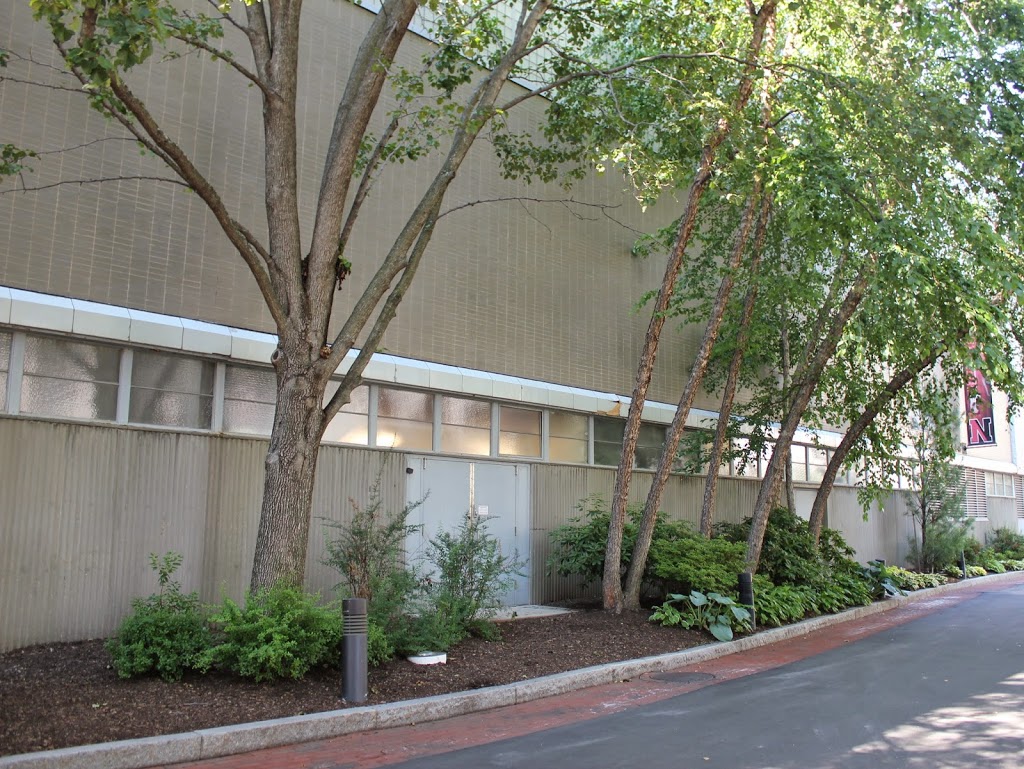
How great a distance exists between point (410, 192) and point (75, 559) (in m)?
7.17

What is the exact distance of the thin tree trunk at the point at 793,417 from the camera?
14.5 metres

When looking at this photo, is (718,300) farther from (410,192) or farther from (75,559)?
(75,559)

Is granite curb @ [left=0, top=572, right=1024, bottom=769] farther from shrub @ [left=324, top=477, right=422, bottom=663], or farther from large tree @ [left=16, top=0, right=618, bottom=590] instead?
large tree @ [left=16, top=0, right=618, bottom=590]

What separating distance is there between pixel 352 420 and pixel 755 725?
7.05 meters

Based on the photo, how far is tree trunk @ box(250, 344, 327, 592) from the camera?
8516 millimetres

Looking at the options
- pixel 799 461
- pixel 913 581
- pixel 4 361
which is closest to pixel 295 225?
pixel 4 361

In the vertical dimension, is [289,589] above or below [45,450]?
below

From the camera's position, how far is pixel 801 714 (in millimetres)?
7703

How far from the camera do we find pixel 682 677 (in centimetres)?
986

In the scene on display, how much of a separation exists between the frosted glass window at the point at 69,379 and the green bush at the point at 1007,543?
2729 cm

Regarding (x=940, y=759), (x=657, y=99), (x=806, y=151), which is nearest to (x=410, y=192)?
(x=657, y=99)

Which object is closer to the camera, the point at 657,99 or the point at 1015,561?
the point at 657,99

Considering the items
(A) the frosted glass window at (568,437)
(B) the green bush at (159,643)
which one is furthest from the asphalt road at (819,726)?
(A) the frosted glass window at (568,437)

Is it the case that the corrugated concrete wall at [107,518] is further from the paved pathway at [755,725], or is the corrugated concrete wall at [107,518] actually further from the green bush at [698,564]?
the green bush at [698,564]
